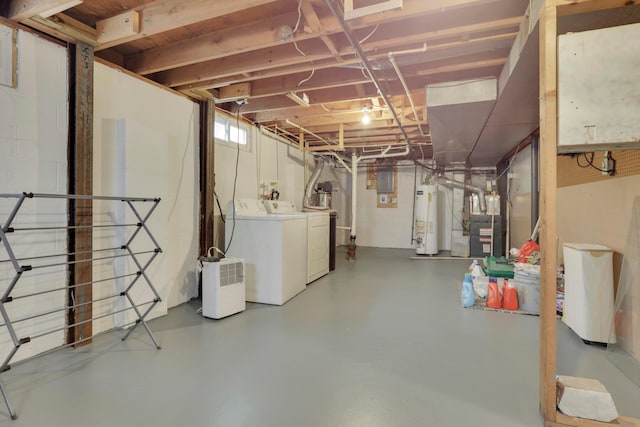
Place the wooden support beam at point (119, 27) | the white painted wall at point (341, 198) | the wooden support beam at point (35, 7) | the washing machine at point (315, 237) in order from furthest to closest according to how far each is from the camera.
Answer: the white painted wall at point (341, 198) < the washing machine at point (315, 237) < the wooden support beam at point (119, 27) < the wooden support beam at point (35, 7)

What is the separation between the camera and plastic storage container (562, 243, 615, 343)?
2348 millimetres

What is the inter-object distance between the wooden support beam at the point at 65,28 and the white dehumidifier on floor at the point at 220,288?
207cm

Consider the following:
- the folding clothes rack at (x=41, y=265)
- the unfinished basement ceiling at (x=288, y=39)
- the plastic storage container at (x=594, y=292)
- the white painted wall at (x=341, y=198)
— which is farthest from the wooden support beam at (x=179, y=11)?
the white painted wall at (x=341, y=198)

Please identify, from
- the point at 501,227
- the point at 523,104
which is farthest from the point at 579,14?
the point at 501,227

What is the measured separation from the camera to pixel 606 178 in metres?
2.51

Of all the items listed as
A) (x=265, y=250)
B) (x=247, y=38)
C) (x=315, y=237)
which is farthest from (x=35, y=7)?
(x=315, y=237)

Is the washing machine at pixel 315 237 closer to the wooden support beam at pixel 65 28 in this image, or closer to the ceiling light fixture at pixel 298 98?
the ceiling light fixture at pixel 298 98

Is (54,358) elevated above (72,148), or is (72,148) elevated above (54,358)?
(72,148)

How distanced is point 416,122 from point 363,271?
8.05 ft

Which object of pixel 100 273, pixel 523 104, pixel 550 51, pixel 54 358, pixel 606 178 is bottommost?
pixel 54 358

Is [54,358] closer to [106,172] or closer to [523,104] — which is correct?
[106,172]

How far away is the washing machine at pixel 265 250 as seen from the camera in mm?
3432

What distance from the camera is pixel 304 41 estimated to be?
257 centimetres

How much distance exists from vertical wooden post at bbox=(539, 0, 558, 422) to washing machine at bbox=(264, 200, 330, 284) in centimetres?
280
